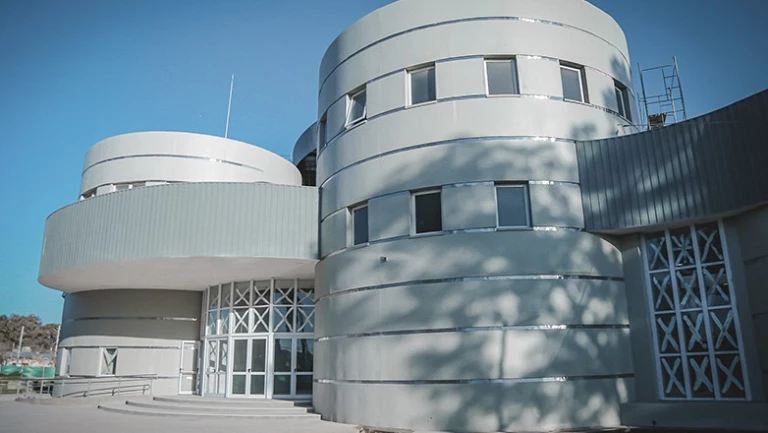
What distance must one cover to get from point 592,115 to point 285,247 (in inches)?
338

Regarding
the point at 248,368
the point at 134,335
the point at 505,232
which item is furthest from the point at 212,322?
the point at 505,232

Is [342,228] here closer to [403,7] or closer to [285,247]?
[285,247]

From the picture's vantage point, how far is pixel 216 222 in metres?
15.2

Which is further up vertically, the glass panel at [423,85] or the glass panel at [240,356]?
the glass panel at [423,85]

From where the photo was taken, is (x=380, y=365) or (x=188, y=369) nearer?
(x=380, y=365)

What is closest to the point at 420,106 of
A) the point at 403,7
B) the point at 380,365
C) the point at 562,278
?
the point at 403,7

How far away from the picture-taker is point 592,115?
13.0m

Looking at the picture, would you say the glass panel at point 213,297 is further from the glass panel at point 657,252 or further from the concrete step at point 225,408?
the glass panel at point 657,252

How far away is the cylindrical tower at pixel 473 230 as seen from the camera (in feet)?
36.6

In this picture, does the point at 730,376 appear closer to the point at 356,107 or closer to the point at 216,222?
the point at 356,107

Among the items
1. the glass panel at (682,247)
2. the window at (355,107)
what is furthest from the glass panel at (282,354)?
the glass panel at (682,247)

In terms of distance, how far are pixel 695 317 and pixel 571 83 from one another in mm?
5987

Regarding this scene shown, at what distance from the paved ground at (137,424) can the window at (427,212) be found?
15.2 ft

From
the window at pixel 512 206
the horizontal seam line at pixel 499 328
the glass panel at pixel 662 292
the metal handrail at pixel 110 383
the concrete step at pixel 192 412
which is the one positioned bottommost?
the concrete step at pixel 192 412
